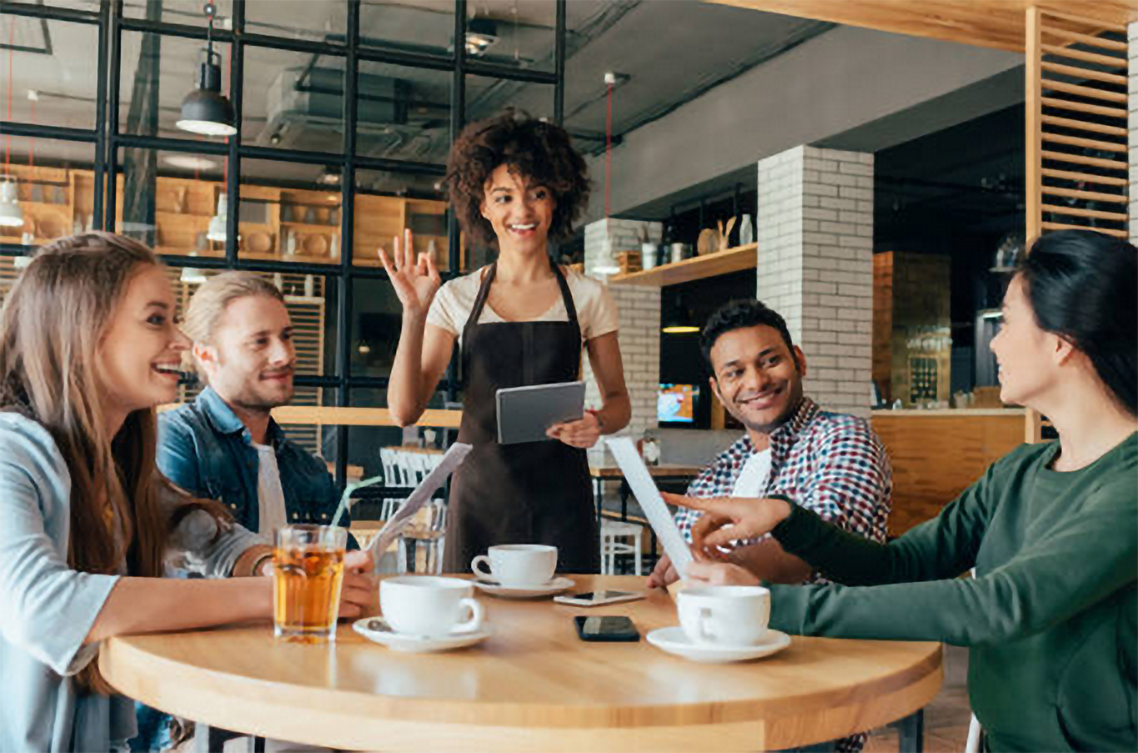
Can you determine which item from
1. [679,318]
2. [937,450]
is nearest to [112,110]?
[937,450]

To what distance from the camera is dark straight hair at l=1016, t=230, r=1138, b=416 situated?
126cm

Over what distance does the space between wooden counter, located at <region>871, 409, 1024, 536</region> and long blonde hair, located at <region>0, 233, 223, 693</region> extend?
6.46m

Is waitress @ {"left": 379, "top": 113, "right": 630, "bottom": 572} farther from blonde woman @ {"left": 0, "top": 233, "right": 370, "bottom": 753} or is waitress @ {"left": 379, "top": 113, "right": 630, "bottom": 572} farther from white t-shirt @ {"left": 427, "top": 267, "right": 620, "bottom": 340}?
blonde woman @ {"left": 0, "top": 233, "right": 370, "bottom": 753}

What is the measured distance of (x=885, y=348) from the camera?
37.6 feet

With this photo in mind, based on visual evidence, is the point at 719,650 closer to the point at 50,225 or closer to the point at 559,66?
the point at 559,66

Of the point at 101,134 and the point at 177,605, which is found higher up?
the point at 101,134

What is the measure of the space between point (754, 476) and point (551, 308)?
2.28 feet

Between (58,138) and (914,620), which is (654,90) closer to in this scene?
(58,138)

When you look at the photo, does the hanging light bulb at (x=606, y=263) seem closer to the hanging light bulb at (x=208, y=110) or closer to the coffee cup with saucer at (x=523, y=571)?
the hanging light bulb at (x=208, y=110)

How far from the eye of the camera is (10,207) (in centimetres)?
577

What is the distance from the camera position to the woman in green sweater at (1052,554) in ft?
3.73

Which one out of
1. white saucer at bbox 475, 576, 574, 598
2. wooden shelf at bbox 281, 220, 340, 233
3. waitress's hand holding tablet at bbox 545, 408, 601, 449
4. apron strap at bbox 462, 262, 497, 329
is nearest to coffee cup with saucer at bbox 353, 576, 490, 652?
white saucer at bbox 475, 576, 574, 598

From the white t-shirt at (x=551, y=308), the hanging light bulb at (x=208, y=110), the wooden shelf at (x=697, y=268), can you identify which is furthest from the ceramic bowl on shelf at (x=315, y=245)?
the wooden shelf at (x=697, y=268)

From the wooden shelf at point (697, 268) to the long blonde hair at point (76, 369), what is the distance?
6.66 m
